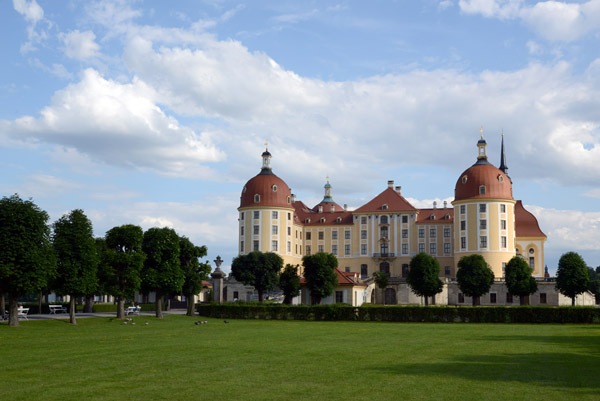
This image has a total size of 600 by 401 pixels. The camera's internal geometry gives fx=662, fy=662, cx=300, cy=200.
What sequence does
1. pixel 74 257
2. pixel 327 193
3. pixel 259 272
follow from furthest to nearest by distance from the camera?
1. pixel 327 193
2. pixel 259 272
3. pixel 74 257

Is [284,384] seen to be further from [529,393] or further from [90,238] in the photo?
[90,238]

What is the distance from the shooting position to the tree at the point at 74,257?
1759 inches

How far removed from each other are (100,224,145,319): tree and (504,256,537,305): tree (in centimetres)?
Result: 5200

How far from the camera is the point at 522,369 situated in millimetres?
18641

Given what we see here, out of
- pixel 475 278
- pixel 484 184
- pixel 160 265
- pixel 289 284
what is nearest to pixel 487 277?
pixel 475 278

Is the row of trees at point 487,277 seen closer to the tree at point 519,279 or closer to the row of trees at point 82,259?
the tree at point 519,279

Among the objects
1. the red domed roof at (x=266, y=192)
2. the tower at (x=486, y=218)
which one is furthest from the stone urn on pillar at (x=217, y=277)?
the tower at (x=486, y=218)

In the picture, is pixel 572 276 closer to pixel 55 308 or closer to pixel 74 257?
pixel 55 308

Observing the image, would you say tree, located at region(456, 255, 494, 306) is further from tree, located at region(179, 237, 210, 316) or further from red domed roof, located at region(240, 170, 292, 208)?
tree, located at region(179, 237, 210, 316)

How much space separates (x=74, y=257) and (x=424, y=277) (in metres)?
48.9

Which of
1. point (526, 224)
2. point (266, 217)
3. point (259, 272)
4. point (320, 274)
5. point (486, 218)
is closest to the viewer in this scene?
point (320, 274)

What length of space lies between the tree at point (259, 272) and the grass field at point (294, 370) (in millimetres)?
51056

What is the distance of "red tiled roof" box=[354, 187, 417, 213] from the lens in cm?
10750

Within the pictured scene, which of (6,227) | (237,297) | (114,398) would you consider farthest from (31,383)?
(237,297)
